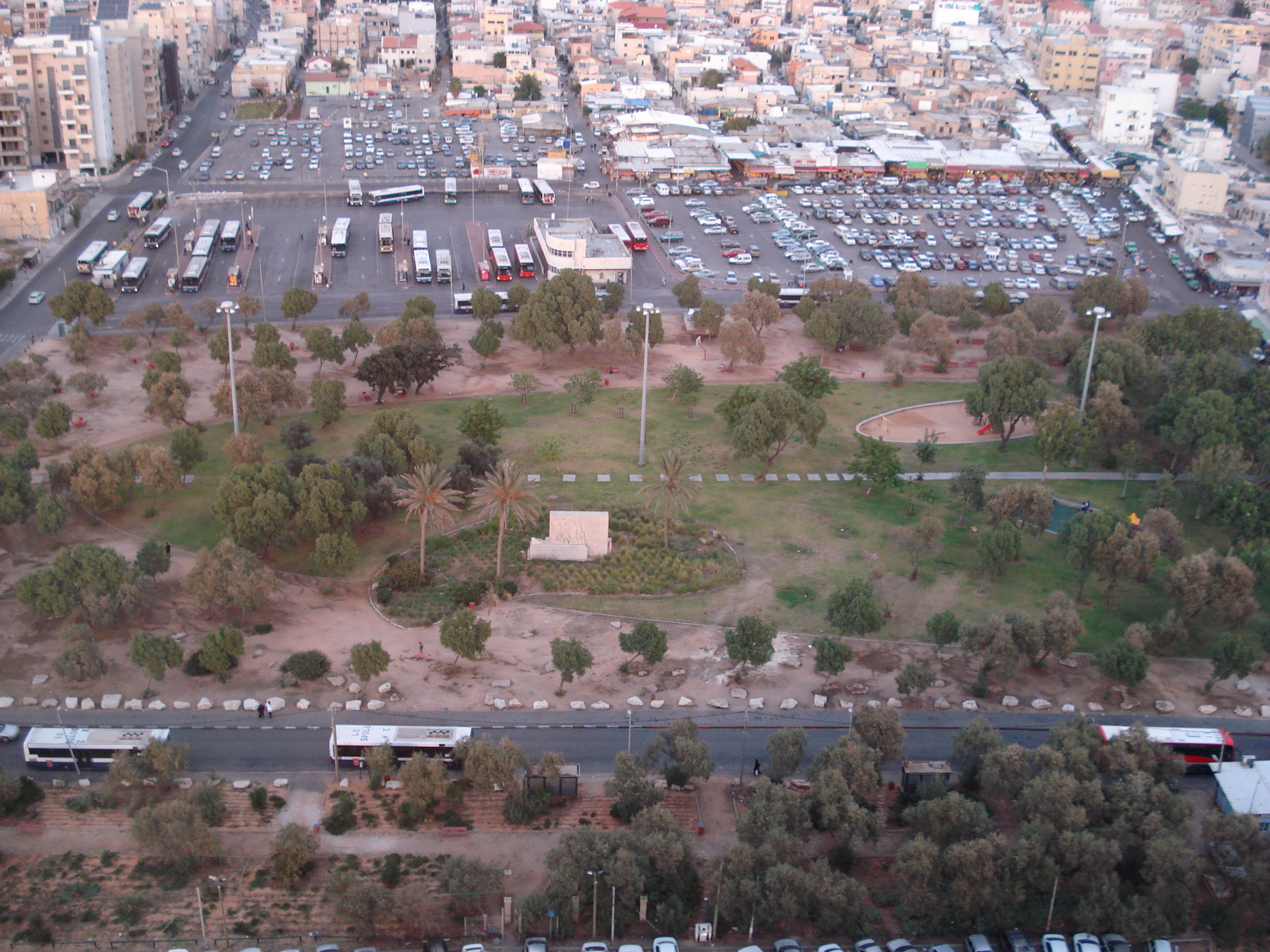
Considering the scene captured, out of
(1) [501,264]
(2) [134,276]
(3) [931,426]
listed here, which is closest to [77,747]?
(3) [931,426]

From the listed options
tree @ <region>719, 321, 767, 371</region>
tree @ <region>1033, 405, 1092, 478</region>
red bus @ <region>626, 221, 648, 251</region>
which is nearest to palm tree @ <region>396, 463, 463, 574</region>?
tree @ <region>719, 321, 767, 371</region>

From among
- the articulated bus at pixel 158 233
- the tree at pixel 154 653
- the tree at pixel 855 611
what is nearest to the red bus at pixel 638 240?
the articulated bus at pixel 158 233

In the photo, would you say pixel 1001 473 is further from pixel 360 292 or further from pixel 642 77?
pixel 642 77

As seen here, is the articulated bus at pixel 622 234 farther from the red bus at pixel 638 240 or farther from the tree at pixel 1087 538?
the tree at pixel 1087 538

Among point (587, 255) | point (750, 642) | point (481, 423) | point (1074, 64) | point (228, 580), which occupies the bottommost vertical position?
point (750, 642)

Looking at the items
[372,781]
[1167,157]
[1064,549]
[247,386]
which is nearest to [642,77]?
[1167,157]

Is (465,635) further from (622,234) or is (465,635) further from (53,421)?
(622,234)
